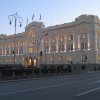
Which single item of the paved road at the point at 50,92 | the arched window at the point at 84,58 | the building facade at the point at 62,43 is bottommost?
the paved road at the point at 50,92

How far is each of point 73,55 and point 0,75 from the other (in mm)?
59290

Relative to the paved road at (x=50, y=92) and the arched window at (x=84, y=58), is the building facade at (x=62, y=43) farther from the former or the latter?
the paved road at (x=50, y=92)

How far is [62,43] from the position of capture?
314ft

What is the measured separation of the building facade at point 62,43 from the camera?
279 feet

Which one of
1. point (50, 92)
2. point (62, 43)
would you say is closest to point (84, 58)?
point (62, 43)

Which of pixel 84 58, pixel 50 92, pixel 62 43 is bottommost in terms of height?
pixel 50 92

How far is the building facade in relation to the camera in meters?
85.1

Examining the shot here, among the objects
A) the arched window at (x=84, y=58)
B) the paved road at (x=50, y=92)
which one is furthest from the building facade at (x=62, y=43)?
the paved road at (x=50, y=92)

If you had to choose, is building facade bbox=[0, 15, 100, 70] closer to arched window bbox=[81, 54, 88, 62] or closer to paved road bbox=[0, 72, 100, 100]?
arched window bbox=[81, 54, 88, 62]

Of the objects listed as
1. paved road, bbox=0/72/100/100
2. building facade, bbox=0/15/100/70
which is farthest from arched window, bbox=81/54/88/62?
paved road, bbox=0/72/100/100

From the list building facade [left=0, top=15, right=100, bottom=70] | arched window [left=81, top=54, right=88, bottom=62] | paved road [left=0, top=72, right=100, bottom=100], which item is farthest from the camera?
building facade [left=0, top=15, right=100, bottom=70]

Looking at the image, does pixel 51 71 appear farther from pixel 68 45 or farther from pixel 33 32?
pixel 33 32

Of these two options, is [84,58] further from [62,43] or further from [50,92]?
[50,92]

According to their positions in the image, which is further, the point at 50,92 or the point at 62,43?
the point at 62,43
